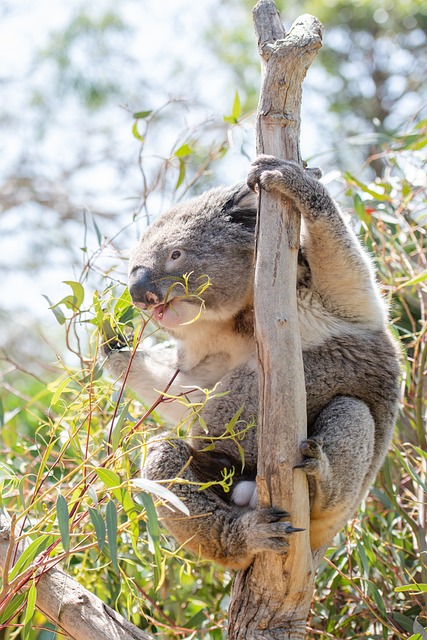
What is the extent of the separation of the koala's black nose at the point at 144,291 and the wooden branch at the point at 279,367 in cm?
63

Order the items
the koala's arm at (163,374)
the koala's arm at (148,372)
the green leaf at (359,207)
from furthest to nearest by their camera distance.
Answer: the green leaf at (359,207) → the koala's arm at (148,372) → the koala's arm at (163,374)

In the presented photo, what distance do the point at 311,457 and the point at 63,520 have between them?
2.43ft

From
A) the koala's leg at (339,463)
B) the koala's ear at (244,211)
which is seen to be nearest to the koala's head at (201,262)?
the koala's ear at (244,211)

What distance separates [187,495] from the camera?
2602mm

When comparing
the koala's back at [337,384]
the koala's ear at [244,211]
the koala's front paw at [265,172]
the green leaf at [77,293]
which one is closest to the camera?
the koala's front paw at [265,172]

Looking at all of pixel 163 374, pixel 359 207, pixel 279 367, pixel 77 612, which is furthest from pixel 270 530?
pixel 359 207

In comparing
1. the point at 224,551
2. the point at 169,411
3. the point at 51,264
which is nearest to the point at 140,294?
the point at 169,411

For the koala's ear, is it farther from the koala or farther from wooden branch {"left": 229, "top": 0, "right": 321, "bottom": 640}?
wooden branch {"left": 229, "top": 0, "right": 321, "bottom": 640}

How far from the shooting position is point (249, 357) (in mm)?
2947

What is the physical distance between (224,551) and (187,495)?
0.22 metres

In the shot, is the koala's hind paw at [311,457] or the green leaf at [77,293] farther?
the green leaf at [77,293]

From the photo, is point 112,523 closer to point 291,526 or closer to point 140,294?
point 291,526

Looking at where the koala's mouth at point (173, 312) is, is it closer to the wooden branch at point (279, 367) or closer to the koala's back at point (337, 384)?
the koala's back at point (337, 384)

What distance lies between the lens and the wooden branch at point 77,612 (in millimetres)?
2293
